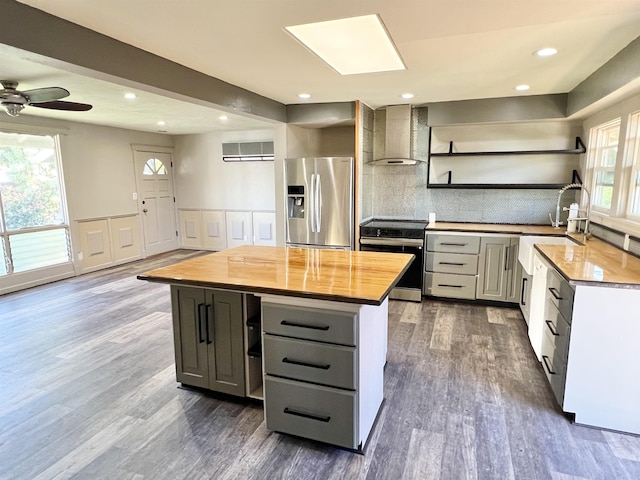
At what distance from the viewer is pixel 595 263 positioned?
7.94ft

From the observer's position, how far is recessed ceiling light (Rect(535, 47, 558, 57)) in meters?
2.55

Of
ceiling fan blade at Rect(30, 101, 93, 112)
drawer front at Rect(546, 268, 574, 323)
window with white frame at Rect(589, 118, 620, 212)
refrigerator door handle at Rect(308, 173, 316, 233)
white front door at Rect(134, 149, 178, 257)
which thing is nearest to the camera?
drawer front at Rect(546, 268, 574, 323)

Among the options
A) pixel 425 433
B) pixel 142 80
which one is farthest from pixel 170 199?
pixel 425 433

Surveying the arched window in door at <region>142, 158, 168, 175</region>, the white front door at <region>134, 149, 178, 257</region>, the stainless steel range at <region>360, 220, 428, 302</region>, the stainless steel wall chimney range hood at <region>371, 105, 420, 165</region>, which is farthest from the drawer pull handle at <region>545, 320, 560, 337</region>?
the arched window in door at <region>142, 158, 168, 175</region>

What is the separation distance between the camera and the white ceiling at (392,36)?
6.33ft

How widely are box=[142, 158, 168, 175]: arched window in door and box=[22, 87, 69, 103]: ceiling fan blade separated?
3946 mm

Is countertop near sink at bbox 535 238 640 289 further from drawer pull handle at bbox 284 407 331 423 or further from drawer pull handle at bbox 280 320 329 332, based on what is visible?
drawer pull handle at bbox 284 407 331 423

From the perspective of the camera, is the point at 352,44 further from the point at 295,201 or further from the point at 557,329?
the point at 557,329

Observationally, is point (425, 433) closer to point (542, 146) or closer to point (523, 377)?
point (523, 377)

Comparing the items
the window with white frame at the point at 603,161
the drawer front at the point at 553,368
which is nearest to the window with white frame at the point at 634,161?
the window with white frame at the point at 603,161

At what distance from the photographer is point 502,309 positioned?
4.14 meters

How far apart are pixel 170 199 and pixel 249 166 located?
1830 mm

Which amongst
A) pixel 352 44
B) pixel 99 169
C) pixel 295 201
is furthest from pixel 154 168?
pixel 352 44

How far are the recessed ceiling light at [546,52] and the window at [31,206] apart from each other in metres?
5.91
